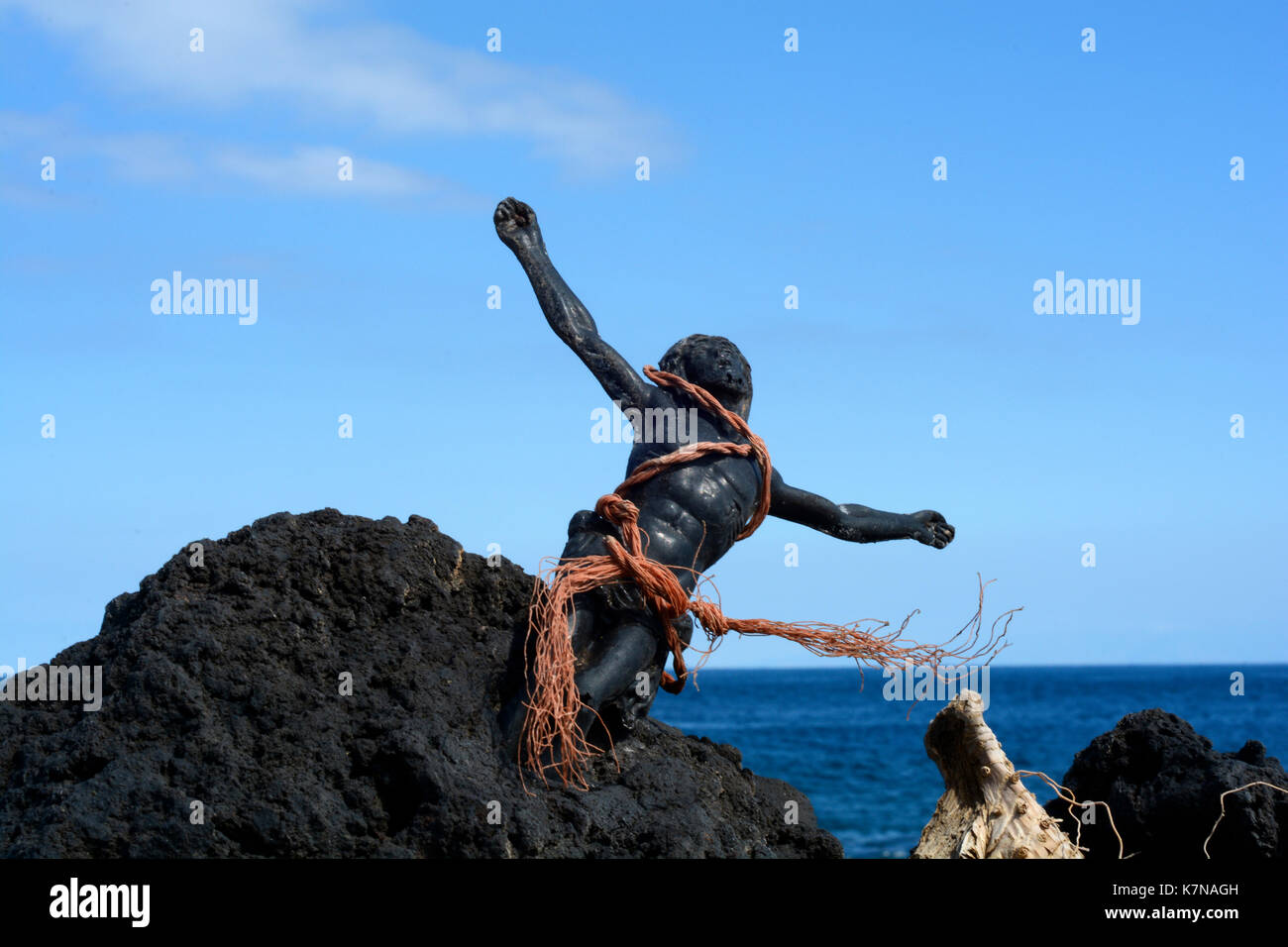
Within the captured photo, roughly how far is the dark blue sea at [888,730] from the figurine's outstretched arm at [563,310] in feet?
5.42

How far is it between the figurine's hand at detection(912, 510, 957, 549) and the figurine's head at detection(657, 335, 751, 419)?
1008mm

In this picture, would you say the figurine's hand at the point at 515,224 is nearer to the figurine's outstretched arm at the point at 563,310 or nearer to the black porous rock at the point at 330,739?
the figurine's outstretched arm at the point at 563,310

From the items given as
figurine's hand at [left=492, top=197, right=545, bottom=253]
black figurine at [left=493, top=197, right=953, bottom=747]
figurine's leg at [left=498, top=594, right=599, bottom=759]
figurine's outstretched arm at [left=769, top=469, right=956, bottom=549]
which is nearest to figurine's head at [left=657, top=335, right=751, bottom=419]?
black figurine at [left=493, top=197, right=953, bottom=747]

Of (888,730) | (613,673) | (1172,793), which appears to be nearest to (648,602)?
(613,673)

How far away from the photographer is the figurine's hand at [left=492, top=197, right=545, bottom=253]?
6133 millimetres

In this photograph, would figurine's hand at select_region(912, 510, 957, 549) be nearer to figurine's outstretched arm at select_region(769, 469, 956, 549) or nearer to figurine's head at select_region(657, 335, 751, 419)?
figurine's outstretched arm at select_region(769, 469, 956, 549)

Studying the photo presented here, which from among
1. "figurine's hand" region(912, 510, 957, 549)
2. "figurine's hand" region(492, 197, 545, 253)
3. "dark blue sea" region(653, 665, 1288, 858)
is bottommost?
"dark blue sea" region(653, 665, 1288, 858)

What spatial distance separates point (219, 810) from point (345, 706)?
0.66 m

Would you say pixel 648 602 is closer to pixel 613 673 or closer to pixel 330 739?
pixel 613 673

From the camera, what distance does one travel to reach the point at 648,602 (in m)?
5.71

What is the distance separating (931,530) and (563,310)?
207 centimetres

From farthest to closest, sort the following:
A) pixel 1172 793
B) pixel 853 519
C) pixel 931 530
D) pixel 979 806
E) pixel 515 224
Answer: pixel 931 530
pixel 853 519
pixel 515 224
pixel 1172 793
pixel 979 806

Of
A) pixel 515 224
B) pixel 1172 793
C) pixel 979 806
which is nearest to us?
pixel 979 806
